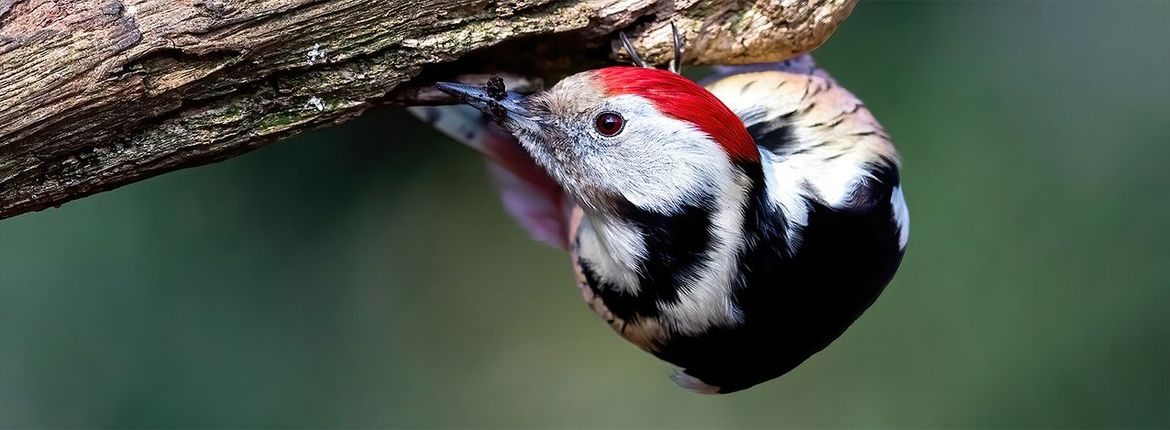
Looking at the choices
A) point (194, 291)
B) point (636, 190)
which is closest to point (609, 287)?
point (636, 190)

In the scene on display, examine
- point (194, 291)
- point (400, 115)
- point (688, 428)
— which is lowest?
point (688, 428)

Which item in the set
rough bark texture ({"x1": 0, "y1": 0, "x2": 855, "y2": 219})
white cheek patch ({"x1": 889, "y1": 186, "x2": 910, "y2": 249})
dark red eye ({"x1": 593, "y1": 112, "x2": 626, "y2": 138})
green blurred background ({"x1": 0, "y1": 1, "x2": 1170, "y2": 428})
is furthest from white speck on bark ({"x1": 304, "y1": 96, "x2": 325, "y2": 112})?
green blurred background ({"x1": 0, "y1": 1, "x2": 1170, "y2": 428})

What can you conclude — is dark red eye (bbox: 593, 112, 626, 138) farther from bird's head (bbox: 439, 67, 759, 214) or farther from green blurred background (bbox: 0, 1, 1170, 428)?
green blurred background (bbox: 0, 1, 1170, 428)

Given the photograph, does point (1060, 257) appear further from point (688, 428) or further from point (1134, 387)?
point (688, 428)

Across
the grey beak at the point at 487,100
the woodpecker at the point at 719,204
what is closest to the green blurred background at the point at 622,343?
the woodpecker at the point at 719,204

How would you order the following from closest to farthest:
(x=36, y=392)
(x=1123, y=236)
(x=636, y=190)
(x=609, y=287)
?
(x=636, y=190), (x=609, y=287), (x=36, y=392), (x=1123, y=236)
